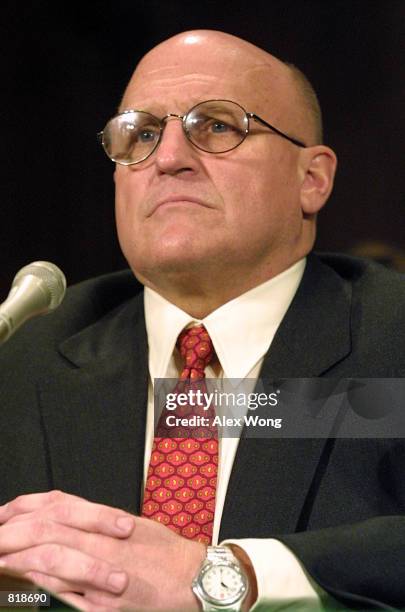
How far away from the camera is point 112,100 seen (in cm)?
215

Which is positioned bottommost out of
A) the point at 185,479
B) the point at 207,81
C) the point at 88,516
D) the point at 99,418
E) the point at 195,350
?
the point at 88,516

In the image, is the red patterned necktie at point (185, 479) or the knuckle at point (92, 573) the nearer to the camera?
the knuckle at point (92, 573)

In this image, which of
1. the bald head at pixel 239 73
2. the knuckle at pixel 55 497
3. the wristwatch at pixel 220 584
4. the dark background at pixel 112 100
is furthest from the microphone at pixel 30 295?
the dark background at pixel 112 100

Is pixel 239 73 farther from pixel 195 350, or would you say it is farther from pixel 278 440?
pixel 278 440

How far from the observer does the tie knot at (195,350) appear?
1700mm

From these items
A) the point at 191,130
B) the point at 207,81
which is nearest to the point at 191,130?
the point at 191,130

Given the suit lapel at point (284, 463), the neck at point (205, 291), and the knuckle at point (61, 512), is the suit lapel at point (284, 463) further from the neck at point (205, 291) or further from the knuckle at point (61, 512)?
the knuckle at point (61, 512)

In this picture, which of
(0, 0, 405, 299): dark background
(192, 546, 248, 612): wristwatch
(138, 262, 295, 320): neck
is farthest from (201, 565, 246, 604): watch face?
(0, 0, 405, 299): dark background

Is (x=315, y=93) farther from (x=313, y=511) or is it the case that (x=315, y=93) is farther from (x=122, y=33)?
(x=313, y=511)

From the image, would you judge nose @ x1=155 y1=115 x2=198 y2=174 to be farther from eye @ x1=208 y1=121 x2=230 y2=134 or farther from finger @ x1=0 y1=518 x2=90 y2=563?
finger @ x1=0 y1=518 x2=90 y2=563

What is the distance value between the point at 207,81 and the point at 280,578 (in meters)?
0.85

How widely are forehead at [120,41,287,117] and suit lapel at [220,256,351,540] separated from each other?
1.33 feet

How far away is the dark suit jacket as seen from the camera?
55.4 inches

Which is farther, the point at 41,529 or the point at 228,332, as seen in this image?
the point at 228,332
